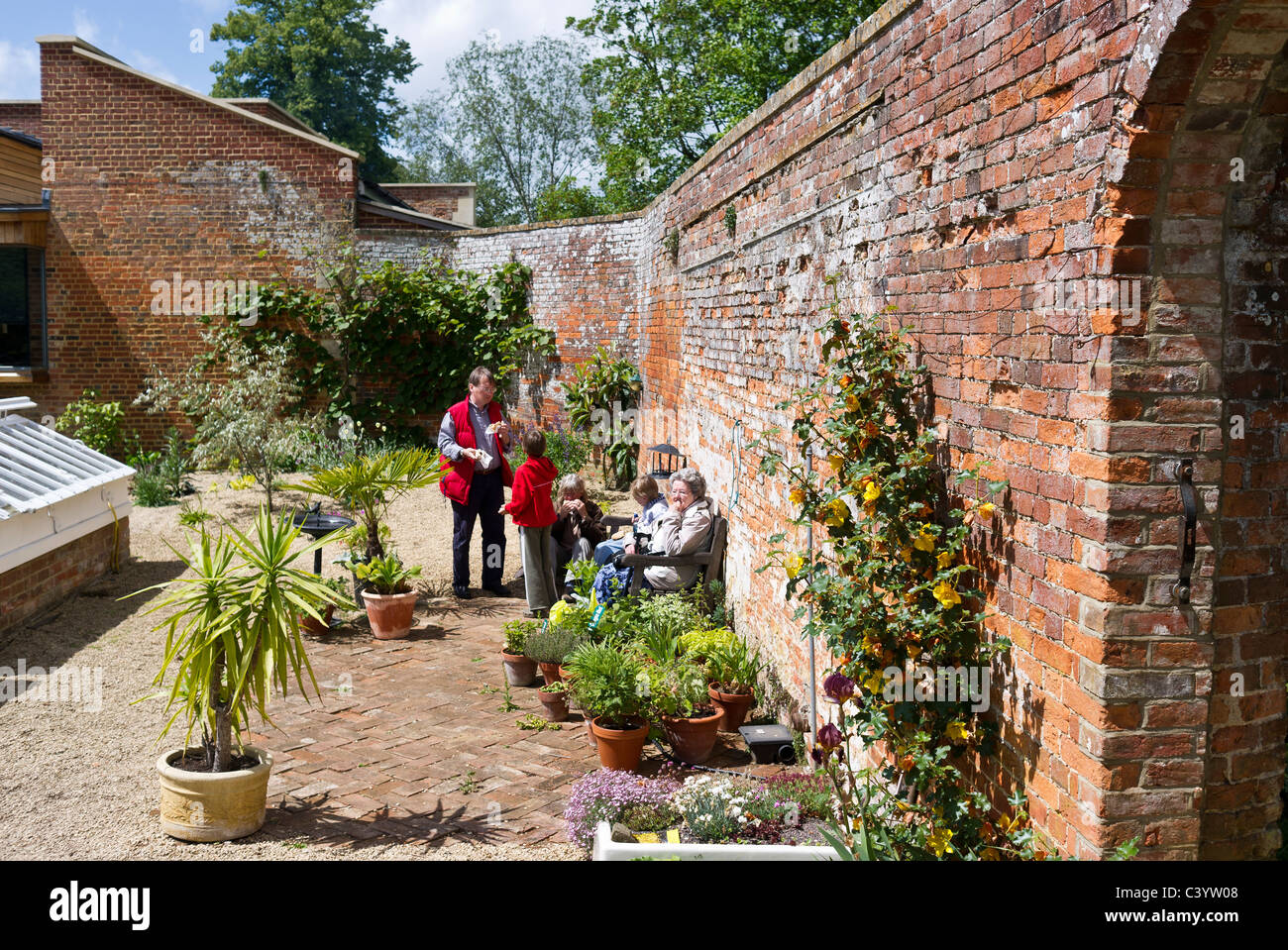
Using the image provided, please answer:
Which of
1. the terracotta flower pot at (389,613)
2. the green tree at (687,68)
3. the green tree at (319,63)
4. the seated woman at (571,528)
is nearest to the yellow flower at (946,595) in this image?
the terracotta flower pot at (389,613)

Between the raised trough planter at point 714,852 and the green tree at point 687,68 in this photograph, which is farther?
the green tree at point 687,68

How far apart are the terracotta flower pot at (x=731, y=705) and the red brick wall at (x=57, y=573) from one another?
203 inches

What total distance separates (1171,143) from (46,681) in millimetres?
6816

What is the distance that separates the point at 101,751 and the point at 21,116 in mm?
24397

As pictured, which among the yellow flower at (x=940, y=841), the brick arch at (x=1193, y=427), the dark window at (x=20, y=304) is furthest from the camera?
the dark window at (x=20, y=304)

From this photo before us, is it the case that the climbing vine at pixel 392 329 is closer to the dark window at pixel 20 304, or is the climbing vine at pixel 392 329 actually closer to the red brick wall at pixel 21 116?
the dark window at pixel 20 304

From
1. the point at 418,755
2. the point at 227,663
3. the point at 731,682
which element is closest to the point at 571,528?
the point at 731,682

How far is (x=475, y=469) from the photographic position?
8680 mm

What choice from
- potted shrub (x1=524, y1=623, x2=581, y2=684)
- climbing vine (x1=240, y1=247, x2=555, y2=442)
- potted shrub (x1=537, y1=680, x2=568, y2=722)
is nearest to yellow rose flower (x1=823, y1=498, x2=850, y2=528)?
potted shrub (x1=537, y1=680, x2=568, y2=722)

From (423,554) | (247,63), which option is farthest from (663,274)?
(247,63)

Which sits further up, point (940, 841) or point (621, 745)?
point (940, 841)

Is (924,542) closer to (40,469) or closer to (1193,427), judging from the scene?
(1193,427)

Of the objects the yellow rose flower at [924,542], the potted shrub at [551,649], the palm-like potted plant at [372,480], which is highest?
the yellow rose flower at [924,542]

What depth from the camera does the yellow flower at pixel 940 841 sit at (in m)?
3.13
